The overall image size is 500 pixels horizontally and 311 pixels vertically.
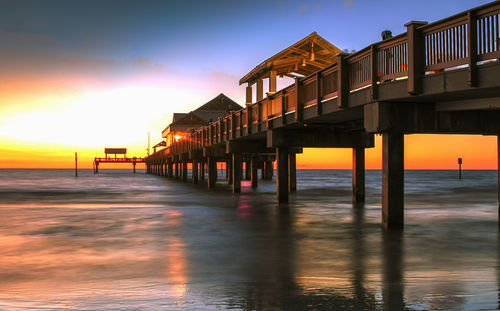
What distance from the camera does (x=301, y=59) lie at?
88.4 ft

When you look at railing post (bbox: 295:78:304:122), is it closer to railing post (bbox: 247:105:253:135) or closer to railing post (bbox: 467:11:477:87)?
railing post (bbox: 247:105:253:135)

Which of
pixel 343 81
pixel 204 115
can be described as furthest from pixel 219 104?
pixel 343 81

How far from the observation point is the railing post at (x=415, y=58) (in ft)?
38.3

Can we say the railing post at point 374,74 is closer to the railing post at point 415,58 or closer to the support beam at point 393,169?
the support beam at point 393,169

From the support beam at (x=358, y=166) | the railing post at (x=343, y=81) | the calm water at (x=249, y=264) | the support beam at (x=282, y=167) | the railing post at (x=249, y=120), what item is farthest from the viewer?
the railing post at (x=249, y=120)

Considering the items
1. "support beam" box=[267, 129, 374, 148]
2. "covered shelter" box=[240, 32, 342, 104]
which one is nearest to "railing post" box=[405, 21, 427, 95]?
"support beam" box=[267, 129, 374, 148]

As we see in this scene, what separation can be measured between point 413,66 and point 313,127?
10.7 metres

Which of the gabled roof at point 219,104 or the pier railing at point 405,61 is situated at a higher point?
the gabled roof at point 219,104

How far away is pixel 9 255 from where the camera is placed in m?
10.8

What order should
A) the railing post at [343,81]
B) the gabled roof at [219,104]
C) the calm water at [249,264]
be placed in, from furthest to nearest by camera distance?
the gabled roof at [219,104], the railing post at [343,81], the calm water at [249,264]

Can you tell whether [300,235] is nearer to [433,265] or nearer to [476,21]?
[433,265]

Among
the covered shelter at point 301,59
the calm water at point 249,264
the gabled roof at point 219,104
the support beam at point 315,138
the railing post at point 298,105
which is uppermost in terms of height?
the gabled roof at point 219,104

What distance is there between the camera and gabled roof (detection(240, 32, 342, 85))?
26938mm

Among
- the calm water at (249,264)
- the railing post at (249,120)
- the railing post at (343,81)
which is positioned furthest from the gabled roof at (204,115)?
the railing post at (343,81)
